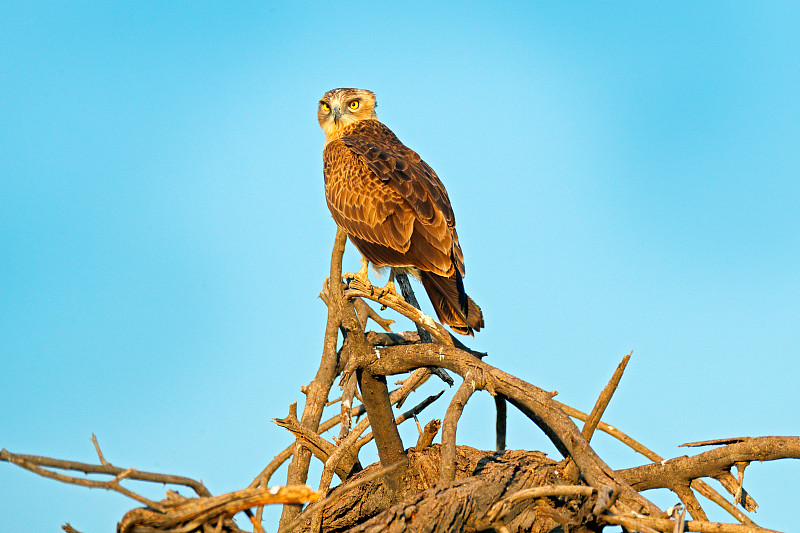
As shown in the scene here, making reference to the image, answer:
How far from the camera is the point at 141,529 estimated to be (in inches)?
97.3

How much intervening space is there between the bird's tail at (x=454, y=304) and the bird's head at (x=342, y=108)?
3017mm

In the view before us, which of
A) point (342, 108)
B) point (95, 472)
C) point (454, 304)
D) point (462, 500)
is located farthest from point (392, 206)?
point (95, 472)

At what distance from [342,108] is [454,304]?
352 cm

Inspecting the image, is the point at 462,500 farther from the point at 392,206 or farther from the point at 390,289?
the point at 392,206

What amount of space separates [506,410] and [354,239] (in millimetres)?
2077

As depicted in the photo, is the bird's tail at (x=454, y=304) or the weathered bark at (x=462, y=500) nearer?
the weathered bark at (x=462, y=500)

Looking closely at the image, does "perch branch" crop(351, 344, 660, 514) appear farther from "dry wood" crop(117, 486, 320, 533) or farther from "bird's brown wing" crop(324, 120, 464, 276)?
"dry wood" crop(117, 486, 320, 533)

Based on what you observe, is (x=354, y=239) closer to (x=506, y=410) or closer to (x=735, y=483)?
(x=506, y=410)

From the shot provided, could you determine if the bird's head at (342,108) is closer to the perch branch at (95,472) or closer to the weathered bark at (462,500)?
the weathered bark at (462,500)

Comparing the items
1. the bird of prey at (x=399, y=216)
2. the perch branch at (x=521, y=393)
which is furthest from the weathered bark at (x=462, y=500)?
the bird of prey at (x=399, y=216)

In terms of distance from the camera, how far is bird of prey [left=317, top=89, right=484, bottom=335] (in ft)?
19.0

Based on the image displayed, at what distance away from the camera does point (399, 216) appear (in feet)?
20.7

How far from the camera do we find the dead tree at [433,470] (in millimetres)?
2572

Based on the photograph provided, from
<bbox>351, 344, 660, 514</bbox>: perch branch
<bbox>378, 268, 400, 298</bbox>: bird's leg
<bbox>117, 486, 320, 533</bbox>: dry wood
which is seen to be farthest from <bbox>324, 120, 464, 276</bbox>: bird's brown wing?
<bbox>117, 486, 320, 533</bbox>: dry wood
